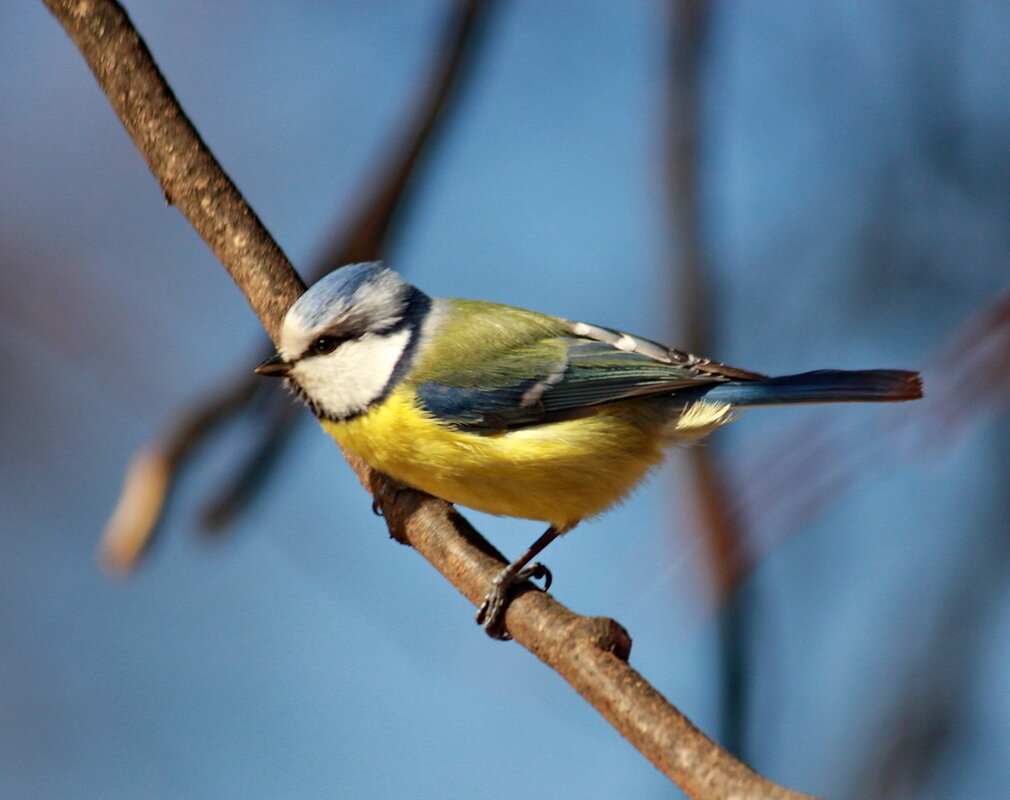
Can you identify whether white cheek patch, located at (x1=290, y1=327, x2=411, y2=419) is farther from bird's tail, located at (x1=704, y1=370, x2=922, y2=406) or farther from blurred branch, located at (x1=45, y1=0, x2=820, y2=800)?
bird's tail, located at (x1=704, y1=370, x2=922, y2=406)

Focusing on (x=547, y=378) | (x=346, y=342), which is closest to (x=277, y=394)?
(x=346, y=342)

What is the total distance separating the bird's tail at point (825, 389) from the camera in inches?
44.8

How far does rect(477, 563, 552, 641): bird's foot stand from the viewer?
3.71 feet

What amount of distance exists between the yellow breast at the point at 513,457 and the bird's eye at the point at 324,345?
86mm

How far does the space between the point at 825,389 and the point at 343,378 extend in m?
0.57

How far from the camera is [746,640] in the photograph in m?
1.41

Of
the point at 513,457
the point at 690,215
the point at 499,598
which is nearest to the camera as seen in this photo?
the point at 499,598

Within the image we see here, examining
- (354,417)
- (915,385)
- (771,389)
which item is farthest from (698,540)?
(354,417)

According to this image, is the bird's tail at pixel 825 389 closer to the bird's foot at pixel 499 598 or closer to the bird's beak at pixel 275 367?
the bird's foot at pixel 499 598

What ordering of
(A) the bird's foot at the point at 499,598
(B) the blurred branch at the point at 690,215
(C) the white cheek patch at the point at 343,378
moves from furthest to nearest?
1. (B) the blurred branch at the point at 690,215
2. (C) the white cheek patch at the point at 343,378
3. (A) the bird's foot at the point at 499,598

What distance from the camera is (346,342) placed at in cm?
126

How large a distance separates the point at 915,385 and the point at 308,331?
0.68 metres

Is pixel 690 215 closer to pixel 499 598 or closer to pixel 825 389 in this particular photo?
pixel 825 389

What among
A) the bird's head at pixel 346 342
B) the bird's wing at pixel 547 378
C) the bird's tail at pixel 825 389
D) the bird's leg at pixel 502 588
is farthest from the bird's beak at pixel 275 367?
the bird's tail at pixel 825 389
